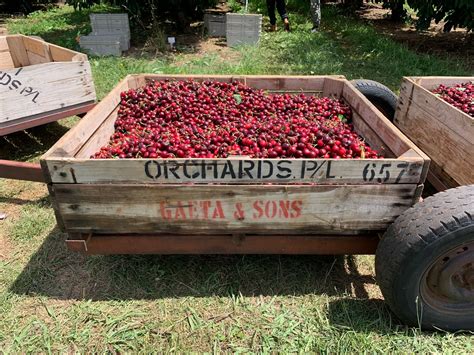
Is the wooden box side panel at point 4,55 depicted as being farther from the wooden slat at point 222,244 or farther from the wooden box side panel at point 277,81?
the wooden slat at point 222,244

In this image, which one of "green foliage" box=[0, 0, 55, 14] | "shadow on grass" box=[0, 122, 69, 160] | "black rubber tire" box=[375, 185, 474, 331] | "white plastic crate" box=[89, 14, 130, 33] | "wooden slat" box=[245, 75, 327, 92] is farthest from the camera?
"green foliage" box=[0, 0, 55, 14]

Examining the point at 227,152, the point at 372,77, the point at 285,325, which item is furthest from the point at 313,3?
the point at 285,325

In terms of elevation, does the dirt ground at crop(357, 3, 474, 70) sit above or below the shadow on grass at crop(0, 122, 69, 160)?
above

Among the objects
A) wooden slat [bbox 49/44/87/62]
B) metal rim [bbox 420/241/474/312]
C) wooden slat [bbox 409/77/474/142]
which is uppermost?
wooden slat [bbox 49/44/87/62]

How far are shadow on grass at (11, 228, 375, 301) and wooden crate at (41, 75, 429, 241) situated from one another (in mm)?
605

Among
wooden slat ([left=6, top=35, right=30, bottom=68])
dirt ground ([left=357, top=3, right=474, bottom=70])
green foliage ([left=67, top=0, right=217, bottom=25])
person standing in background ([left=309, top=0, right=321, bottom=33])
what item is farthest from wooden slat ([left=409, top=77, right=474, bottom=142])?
person standing in background ([left=309, top=0, right=321, bottom=33])

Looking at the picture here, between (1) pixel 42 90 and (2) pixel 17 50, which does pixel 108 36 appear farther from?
(1) pixel 42 90

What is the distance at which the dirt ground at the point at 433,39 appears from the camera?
9.34 meters

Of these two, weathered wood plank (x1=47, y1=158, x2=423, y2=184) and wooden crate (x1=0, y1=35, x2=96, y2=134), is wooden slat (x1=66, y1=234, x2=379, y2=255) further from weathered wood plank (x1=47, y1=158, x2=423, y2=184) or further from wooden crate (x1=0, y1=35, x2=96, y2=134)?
wooden crate (x1=0, y1=35, x2=96, y2=134)

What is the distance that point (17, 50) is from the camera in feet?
19.3

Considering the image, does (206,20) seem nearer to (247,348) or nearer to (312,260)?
(312,260)

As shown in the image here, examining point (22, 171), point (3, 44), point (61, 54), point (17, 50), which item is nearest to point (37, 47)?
point (17, 50)

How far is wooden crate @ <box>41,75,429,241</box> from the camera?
2.18 metres

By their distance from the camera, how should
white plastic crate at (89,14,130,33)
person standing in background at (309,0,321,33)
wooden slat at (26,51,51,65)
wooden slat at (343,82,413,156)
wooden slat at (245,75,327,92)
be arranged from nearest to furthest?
wooden slat at (343,82,413,156), wooden slat at (245,75,327,92), wooden slat at (26,51,51,65), white plastic crate at (89,14,130,33), person standing in background at (309,0,321,33)
